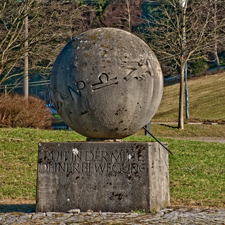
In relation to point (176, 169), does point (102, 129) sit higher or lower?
higher

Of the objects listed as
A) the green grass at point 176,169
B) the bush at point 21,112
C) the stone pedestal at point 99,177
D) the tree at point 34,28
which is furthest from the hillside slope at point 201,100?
the stone pedestal at point 99,177

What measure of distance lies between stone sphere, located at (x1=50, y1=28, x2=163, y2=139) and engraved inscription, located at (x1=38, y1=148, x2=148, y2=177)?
0.35 m

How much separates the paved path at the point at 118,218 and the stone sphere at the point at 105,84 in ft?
3.86

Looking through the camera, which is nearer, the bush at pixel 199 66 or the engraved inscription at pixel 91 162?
the engraved inscription at pixel 91 162

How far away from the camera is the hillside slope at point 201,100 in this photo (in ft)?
93.8

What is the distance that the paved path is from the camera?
16.0 feet

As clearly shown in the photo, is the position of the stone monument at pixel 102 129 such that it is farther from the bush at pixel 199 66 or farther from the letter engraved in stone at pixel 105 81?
the bush at pixel 199 66

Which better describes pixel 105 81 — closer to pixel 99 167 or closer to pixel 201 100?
pixel 99 167

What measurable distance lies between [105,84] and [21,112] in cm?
1201

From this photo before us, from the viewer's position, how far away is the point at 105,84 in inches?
209

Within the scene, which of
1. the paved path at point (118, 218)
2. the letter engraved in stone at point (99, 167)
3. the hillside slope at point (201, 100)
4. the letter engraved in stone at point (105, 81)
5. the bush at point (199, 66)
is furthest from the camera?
the bush at point (199, 66)

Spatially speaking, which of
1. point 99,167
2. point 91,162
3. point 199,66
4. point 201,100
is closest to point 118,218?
point 99,167

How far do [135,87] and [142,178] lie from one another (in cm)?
125

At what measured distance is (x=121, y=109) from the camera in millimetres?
5387
